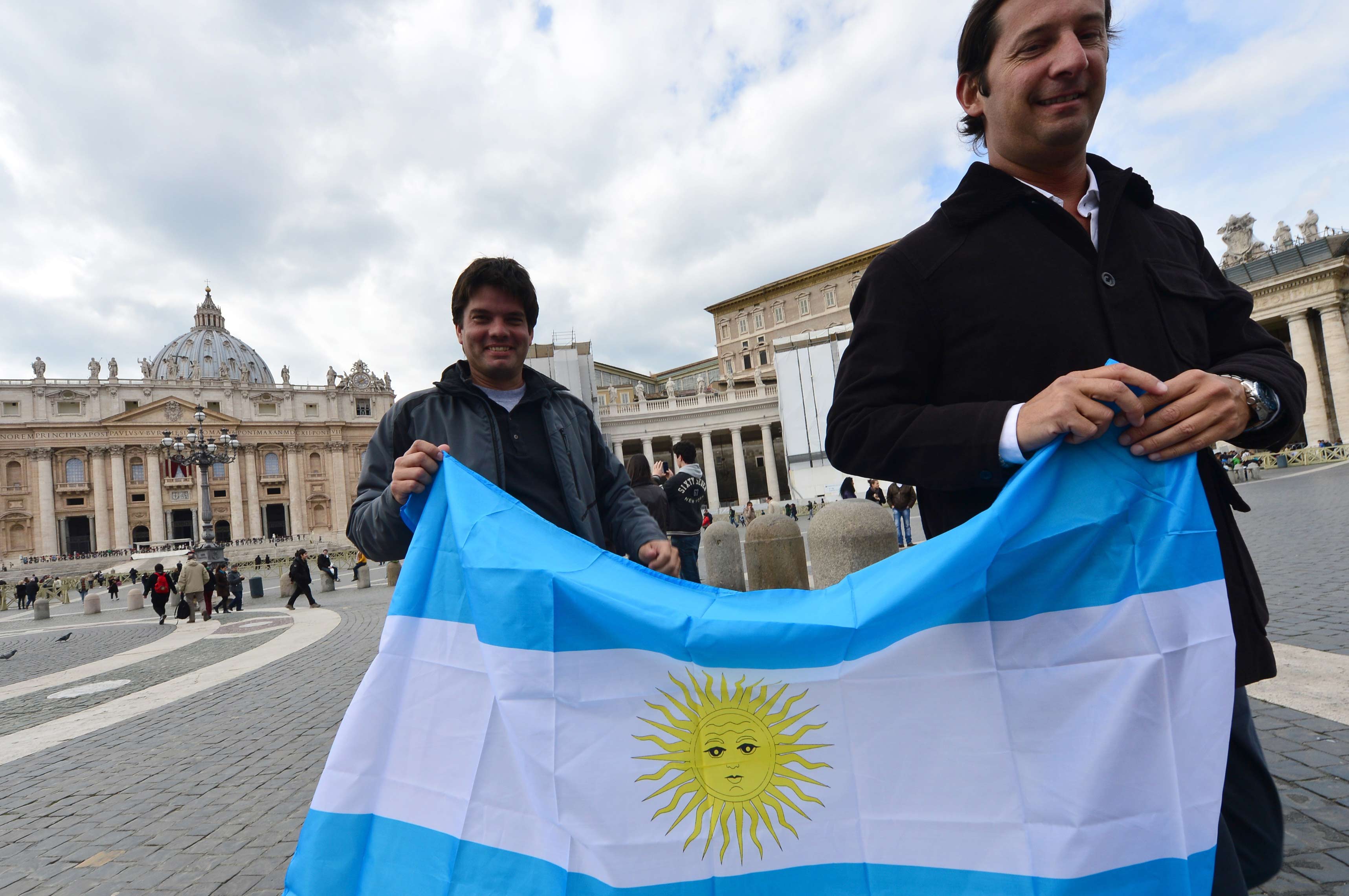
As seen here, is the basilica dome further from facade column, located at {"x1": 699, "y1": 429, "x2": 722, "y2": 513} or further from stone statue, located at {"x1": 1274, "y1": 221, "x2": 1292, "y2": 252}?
stone statue, located at {"x1": 1274, "y1": 221, "x2": 1292, "y2": 252}

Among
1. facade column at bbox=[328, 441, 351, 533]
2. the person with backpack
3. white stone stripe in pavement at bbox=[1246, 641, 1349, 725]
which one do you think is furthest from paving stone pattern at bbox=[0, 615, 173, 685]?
facade column at bbox=[328, 441, 351, 533]

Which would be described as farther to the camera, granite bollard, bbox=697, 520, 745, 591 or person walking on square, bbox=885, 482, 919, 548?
person walking on square, bbox=885, 482, 919, 548

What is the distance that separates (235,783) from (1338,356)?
142 feet

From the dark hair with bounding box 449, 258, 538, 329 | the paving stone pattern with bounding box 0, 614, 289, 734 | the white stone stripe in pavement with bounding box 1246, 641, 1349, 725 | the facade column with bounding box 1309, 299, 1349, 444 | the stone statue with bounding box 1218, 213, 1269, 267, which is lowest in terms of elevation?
the white stone stripe in pavement with bounding box 1246, 641, 1349, 725

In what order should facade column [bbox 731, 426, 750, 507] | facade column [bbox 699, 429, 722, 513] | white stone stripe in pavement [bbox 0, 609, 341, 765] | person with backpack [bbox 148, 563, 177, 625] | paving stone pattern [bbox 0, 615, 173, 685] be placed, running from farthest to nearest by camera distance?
1. facade column [bbox 731, 426, 750, 507]
2. facade column [bbox 699, 429, 722, 513]
3. person with backpack [bbox 148, 563, 177, 625]
4. paving stone pattern [bbox 0, 615, 173, 685]
5. white stone stripe in pavement [bbox 0, 609, 341, 765]

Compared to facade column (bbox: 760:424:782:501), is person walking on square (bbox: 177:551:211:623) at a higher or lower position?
lower

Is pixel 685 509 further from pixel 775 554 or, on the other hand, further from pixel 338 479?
pixel 338 479

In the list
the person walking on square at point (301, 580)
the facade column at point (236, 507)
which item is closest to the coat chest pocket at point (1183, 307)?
the person walking on square at point (301, 580)

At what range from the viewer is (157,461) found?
216 feet

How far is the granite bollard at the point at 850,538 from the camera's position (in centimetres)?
559

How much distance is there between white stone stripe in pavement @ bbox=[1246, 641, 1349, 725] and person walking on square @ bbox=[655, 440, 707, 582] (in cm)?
411

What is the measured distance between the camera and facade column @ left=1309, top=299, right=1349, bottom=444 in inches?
1237

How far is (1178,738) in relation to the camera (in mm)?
1245

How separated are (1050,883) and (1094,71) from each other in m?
1.52
